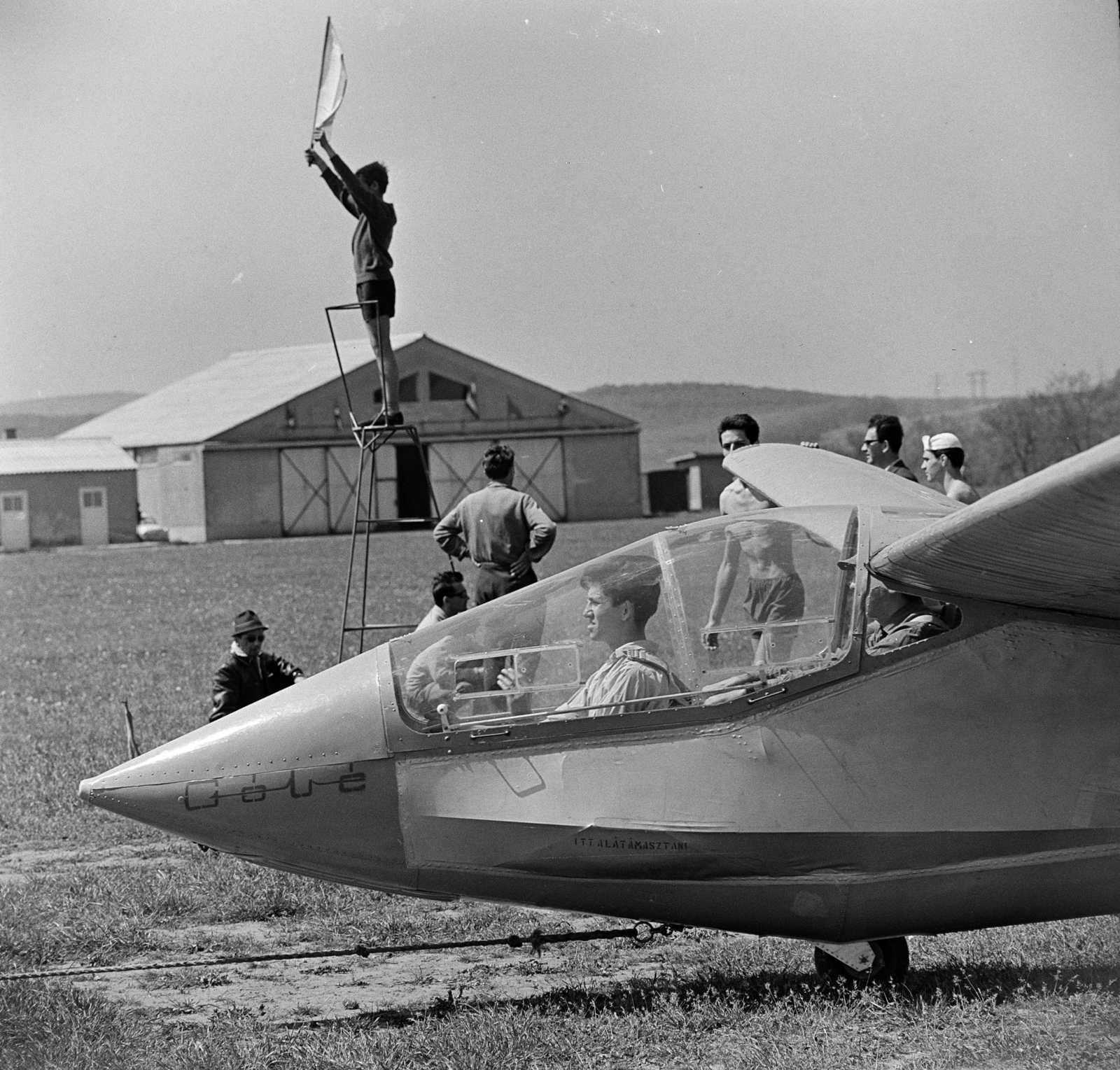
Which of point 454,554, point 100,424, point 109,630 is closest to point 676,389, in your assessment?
point 100,424

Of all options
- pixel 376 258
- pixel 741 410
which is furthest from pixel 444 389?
pixel 376 258

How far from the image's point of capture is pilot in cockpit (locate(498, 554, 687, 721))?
4910 millimetres

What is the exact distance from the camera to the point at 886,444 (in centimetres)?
839

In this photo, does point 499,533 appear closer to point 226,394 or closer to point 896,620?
point 896,620

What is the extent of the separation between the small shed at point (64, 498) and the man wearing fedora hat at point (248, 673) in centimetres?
3998

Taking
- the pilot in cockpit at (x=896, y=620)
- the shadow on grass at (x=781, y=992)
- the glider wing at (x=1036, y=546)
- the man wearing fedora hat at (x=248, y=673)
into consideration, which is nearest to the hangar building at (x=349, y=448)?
the man wearing fedora hat at (x=248, y=673)

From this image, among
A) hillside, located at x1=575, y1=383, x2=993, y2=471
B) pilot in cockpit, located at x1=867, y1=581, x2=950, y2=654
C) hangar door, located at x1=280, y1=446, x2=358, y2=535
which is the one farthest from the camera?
hillside, located at x1=575, y1=383, x2=993, y2=471

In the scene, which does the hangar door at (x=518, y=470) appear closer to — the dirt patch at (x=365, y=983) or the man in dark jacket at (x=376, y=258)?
the man in dark jacket at (x=376, y=258)

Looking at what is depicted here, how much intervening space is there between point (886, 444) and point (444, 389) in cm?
4429

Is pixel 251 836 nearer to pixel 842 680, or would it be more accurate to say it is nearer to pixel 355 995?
pixel 355 995

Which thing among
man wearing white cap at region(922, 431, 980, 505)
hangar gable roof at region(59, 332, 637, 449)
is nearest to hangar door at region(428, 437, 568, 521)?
hangar gable roof at region(59, 332, 637, 449)

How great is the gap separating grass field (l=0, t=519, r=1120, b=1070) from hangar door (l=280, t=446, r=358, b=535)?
4056 centimetres

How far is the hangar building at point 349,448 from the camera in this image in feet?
158

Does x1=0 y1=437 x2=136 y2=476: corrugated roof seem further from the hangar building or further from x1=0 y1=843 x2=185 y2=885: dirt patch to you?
x1=0 y1=843 x2=185 y2=885: dirt patch
